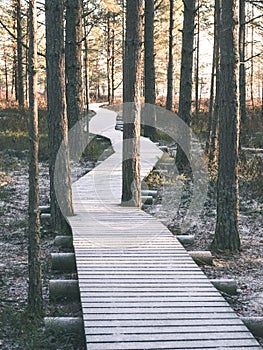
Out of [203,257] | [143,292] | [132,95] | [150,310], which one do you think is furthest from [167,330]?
[132,95]

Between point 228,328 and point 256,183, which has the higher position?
point 256,183

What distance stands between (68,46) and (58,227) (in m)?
7.27

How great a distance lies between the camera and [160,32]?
31.2m

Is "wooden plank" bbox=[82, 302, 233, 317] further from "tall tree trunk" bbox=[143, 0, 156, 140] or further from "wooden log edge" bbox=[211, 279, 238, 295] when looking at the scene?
"tall tree trunk" bbox=[143, 0, 156, 140]

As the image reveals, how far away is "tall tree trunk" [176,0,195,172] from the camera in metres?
13.8

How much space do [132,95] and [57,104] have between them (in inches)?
59.7

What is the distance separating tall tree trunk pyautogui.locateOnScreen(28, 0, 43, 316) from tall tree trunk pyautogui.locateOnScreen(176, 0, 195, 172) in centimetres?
867

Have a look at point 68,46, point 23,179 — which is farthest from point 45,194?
point 68,46

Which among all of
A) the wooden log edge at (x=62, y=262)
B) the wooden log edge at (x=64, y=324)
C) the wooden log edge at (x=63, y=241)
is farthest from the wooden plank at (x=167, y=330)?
the wooden log edge at (x=63, y=241)

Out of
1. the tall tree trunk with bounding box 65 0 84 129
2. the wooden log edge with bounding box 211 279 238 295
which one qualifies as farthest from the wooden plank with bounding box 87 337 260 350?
the tall tree trunk with bounding box 65 0 84 129

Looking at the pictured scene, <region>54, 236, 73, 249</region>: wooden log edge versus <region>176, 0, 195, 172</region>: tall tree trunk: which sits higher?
<region>176, 0, 195, 172</region>: tall tree trunk

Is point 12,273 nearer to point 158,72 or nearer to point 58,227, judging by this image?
point 58,227

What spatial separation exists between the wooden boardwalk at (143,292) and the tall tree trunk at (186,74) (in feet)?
18.3

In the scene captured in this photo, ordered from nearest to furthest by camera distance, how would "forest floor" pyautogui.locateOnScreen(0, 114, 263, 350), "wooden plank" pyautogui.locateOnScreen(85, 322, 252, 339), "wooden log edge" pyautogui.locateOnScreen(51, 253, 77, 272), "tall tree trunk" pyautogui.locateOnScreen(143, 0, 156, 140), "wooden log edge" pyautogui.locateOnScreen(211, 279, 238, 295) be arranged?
"wooden plank" pyautogui.locateOnScreen(85, 322, 252, 339), "forest floor" pyautogui.locateOnScreen(0, 114, 263, 350), "wooden log edge" pyautogui.locateOnScreen(211, 279, 238, 295), "wooden log edge" pyautogui.locateOnScreen(51, 253, 77, 272), "tall tree trunk" pyautogui.locateOnScreen(143, 0, 156, 140)
